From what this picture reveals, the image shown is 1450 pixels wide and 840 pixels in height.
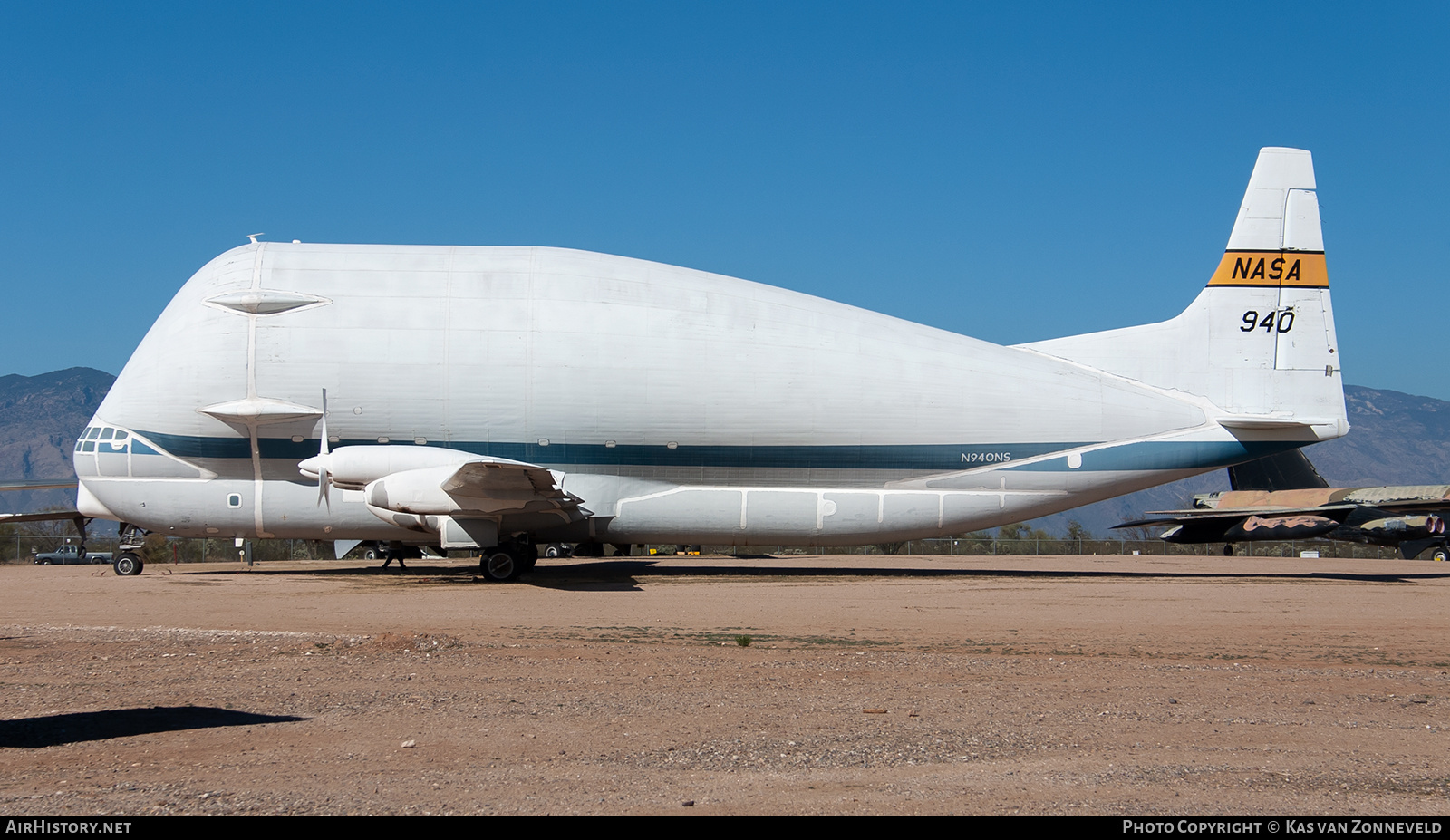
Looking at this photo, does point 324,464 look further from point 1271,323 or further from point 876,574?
point 1271,323

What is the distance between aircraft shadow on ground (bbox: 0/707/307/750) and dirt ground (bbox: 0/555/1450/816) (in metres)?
0.03

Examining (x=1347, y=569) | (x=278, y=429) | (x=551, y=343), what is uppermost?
(x=551, y=343)

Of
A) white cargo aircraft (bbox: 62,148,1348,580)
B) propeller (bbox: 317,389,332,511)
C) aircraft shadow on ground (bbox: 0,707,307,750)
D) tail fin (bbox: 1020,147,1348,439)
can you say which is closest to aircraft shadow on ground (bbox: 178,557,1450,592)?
white cargo aircraft (bbox: 62,148,1348,580)

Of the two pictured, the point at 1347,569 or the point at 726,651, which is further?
the point at 1347,569

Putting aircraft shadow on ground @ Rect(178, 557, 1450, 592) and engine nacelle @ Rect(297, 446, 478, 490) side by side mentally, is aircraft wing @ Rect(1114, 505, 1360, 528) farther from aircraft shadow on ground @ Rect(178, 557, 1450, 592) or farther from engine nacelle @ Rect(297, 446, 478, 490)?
engine nacelle @ Rect(297, 446, 478, 490)

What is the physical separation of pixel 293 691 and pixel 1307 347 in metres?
22.3

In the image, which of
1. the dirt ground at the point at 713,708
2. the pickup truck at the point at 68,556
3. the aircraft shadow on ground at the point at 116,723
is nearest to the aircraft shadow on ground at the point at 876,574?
the dirt ground at the point at 713,708

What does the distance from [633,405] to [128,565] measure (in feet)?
40.7

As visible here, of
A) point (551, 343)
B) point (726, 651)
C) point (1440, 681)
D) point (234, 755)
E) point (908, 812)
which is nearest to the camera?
point (908, 812)

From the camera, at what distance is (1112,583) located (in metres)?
21.6

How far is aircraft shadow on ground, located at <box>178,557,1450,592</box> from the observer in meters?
22.1

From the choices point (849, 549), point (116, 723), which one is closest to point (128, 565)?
point (116, 723)

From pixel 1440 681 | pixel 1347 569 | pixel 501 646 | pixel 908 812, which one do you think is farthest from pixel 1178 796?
pixel 1347 569

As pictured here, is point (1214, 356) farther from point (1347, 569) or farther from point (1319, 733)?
point (1319, 733)
